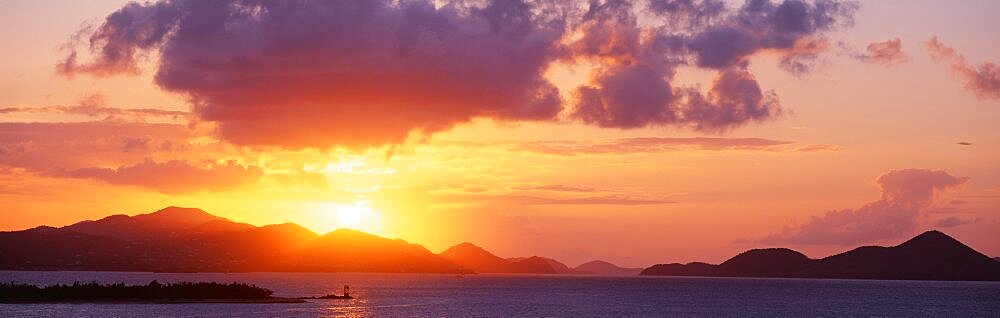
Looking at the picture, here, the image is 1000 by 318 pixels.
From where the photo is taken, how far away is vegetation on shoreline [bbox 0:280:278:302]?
162 meters

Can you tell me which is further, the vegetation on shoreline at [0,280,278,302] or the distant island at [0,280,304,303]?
the vegetation on shoreline at [0,280,278,302]

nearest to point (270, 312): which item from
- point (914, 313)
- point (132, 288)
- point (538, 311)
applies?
point (132, 288)

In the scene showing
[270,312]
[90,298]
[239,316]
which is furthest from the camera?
[90,298]

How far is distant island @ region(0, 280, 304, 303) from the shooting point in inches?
6373

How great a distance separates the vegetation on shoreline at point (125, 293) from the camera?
162 metres

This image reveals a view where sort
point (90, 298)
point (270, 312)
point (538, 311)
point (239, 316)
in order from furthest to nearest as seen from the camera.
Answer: point (538, 311) < point (90, 298) < point (270, 312) < point (239, 316)

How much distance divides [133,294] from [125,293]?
1.23m

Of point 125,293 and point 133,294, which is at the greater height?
point 125,293

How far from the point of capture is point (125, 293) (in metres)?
170

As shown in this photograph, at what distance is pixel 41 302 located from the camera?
158375 millimetres

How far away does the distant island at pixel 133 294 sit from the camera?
162 meters

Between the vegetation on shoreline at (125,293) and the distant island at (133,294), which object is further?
the vegetation on shoreline at (125,293)

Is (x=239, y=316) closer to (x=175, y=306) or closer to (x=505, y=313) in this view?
(x=175, y=306)

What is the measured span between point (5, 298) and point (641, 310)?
102 metres
